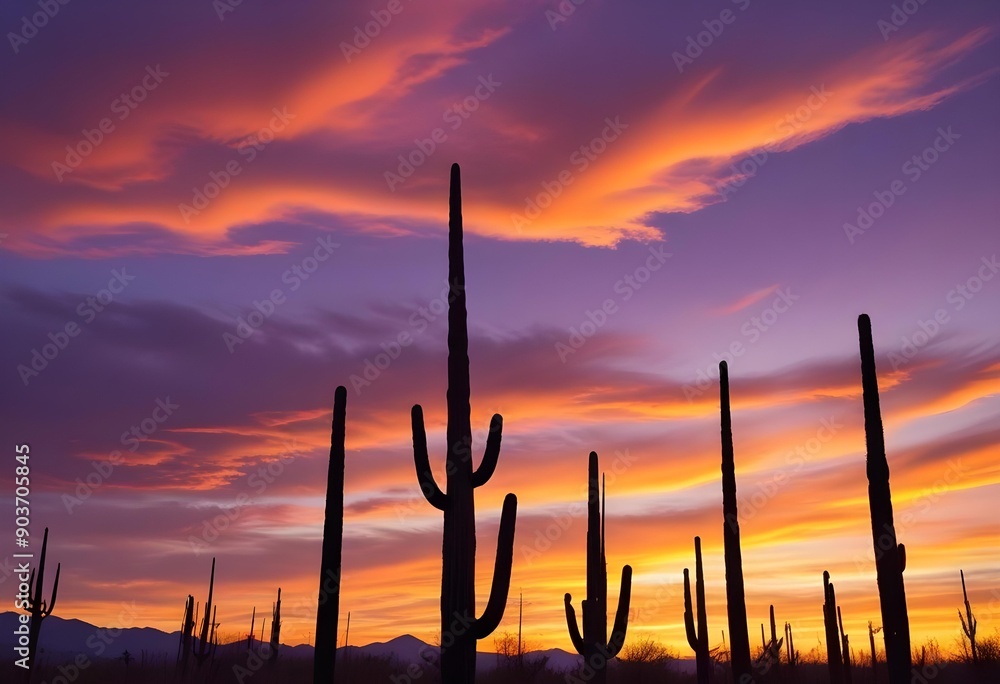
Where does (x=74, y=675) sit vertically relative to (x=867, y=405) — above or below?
below

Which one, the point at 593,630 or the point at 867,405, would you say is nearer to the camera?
the point at 867,405

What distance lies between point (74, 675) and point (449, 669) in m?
21.2

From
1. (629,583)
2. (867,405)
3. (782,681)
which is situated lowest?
(782,681)

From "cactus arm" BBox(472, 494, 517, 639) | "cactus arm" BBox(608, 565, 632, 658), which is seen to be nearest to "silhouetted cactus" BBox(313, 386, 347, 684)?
"cactus arm" BBox(472, 494, 517, 639)

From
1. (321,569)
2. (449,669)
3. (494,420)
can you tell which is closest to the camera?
(449,669)

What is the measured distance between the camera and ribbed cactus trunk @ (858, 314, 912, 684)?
15.3 metres

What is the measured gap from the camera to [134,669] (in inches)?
1102

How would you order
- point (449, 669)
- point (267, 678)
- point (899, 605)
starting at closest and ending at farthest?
point (449, 669) → point (899, 605) → point (267, 678)

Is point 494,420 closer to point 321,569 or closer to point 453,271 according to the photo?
point 453,271

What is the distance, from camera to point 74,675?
88.7 ft

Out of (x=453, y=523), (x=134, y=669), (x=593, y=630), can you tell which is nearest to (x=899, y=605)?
(x=593, y=630)

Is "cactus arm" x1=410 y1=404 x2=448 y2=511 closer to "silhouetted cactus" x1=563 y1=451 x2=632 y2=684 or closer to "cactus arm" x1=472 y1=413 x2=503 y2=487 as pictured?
"cactus arm" x1=472 y1=413 x2=503 y2=487

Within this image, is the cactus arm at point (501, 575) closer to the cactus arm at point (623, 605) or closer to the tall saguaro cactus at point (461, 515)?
the tall saguaro cactus at point (461, 515)

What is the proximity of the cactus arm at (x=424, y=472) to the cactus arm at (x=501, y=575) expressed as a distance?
753 millimetres
